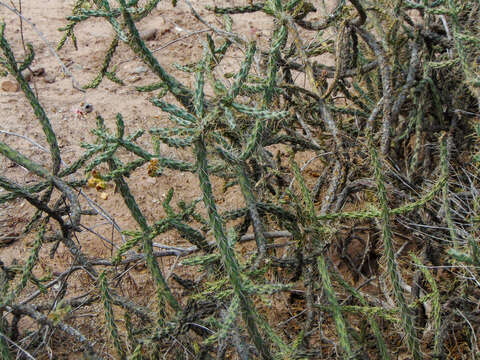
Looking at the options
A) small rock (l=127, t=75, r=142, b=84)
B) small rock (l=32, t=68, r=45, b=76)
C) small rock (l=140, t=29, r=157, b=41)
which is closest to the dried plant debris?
small rock (l=127, t=75, r=142, b=84)

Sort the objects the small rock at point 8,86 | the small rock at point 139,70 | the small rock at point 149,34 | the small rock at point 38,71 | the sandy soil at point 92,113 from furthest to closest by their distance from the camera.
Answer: the small rock at point 149,34 → the small rock at point 139,70 → the small rock at point 38,71 → the small rock at point 8,86 → the sandy soil at point 92,113

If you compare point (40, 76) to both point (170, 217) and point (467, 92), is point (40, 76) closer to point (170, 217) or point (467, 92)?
point (170, 217)

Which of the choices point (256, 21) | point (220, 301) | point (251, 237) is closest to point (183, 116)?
point (220, 301)

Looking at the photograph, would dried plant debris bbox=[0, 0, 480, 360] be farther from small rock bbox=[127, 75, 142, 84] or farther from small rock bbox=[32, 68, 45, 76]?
small rock bbox=[32, 68, 45, 76]

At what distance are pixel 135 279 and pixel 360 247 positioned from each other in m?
1.33

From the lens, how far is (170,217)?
1950 mm

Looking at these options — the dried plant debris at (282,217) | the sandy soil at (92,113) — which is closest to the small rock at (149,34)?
the sandy soil at (92,113)

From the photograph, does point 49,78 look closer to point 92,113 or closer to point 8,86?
point 8,86

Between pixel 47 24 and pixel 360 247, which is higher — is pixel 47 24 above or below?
above

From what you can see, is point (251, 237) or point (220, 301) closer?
point (220, 301)

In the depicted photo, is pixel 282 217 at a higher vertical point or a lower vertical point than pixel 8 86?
lower

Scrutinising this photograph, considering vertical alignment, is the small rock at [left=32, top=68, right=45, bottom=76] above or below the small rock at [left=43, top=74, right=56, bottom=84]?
above

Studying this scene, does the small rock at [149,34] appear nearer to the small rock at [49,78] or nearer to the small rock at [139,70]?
the small rock at [139,70]

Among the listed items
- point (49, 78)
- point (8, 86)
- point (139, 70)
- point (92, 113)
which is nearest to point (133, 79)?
point (139, 70)
